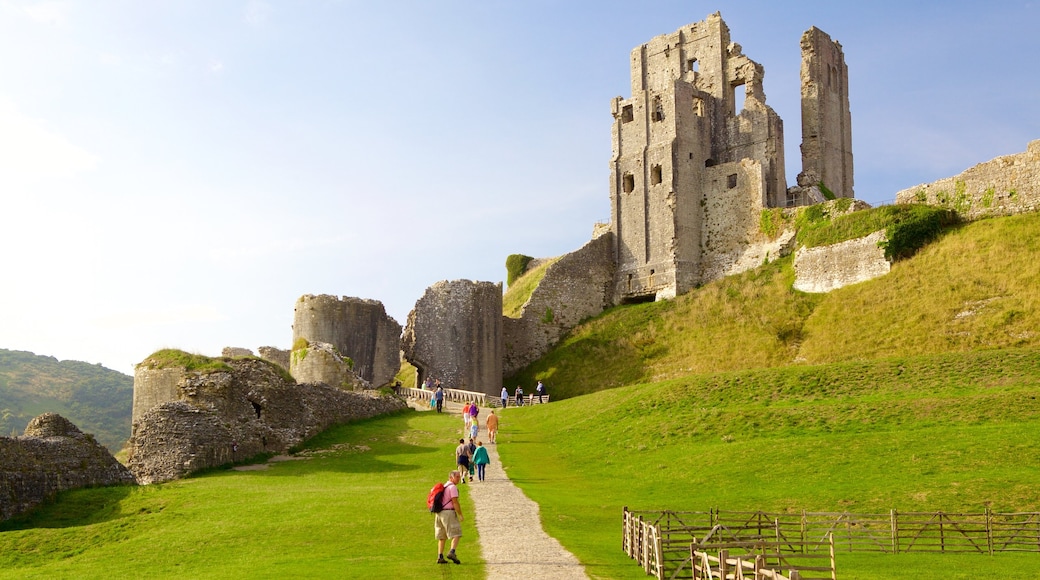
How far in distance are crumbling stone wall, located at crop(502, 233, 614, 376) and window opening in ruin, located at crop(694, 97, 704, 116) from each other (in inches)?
341

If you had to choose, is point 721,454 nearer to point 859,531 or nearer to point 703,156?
point 859,531

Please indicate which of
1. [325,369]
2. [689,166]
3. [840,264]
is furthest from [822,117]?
[325,369]

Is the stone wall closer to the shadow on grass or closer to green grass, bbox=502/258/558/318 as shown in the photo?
green grass, bbox=502/258/558/318

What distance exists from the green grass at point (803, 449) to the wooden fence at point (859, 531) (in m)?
0.59

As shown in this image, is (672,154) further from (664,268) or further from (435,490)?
(435,490)

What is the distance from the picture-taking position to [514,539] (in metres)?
19.8

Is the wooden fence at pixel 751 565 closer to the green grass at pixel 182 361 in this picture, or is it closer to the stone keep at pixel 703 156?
the green grass at pixel 182 361

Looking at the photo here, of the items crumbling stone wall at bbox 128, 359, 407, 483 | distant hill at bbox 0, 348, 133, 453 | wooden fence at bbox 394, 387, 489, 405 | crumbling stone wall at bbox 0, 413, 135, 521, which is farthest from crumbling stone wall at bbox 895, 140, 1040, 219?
distant hill at bbox 0, 348, 133, 453

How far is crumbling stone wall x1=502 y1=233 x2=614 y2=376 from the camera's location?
55.7 m

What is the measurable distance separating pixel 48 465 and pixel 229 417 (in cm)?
807

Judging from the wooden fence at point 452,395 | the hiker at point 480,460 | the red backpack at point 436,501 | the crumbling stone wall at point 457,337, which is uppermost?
the crumbling stone wall at point 457,337

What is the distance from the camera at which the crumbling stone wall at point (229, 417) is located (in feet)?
98.9

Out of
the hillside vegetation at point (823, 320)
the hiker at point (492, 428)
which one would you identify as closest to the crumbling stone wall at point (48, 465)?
the hiker at point (492, 428)

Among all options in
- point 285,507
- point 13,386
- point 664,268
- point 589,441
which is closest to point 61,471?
point 285,507
